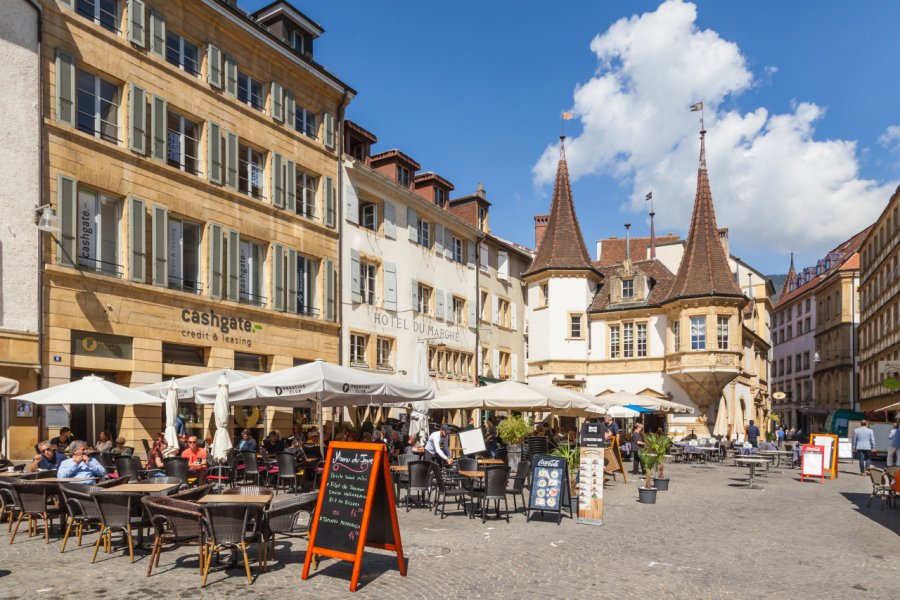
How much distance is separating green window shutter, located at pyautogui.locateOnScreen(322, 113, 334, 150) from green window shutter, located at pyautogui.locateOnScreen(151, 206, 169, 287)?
8586mm

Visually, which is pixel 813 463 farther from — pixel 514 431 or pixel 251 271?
pixel 251 271

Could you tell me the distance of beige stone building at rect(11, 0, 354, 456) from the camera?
61.3ft

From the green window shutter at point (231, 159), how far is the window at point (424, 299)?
11.4 m

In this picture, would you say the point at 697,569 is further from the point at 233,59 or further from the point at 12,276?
the point at 233,59

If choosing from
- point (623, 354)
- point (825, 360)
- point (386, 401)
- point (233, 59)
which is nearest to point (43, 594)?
point (386, 401)

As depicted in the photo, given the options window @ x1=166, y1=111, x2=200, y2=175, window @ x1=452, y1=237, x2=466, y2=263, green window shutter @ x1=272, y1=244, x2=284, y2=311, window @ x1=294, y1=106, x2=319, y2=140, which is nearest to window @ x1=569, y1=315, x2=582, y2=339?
window @ x1=452, y1=237, x2=466, y2=263

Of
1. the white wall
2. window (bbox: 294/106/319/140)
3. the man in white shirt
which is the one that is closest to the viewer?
the man in white shirt

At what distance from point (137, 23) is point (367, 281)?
41.3 ft

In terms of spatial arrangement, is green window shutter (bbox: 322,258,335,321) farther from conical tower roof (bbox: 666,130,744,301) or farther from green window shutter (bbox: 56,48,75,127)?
conical tower roof (bbox: 666,130,744,301)

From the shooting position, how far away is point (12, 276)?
17406 millimetres

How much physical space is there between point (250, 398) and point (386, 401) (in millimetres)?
3867

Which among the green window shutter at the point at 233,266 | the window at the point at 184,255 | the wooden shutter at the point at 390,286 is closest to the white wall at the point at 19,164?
the window at the point at 184,255

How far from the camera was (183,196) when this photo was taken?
21.9m

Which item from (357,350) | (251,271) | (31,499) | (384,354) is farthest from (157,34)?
(31,499)
